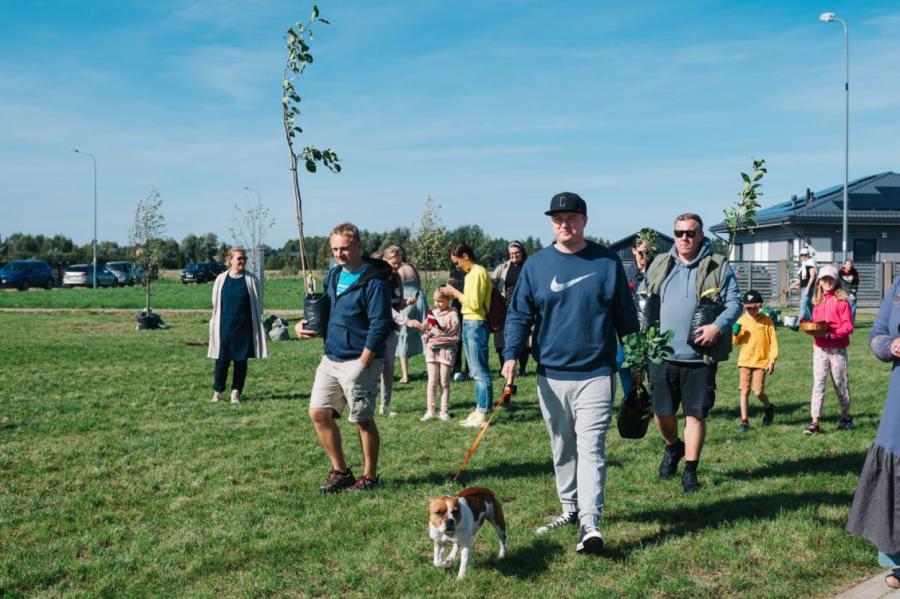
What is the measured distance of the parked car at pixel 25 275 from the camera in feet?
151

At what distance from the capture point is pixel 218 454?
7402 millimetres

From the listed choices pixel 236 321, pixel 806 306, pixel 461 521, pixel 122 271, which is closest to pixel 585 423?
pixel 461 521

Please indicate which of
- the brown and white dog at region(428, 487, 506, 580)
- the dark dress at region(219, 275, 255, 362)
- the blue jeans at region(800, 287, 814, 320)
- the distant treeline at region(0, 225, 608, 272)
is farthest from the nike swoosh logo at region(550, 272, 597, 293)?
the distant treeline at region(0, 225, 608, 272)

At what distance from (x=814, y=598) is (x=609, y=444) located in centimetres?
344

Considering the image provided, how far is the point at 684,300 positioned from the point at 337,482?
2948 millimetres

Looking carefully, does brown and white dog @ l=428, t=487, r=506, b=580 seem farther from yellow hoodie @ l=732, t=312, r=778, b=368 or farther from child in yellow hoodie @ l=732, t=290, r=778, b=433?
yellow hoodie @ l=732, t=312, r=778, b=368

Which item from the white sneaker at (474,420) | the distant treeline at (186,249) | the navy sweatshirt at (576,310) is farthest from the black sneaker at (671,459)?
the distant treeline at (186,249)

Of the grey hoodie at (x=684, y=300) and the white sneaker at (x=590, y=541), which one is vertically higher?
the grey hoodie at (x=684, y=300)

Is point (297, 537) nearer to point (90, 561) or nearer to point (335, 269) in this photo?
point (90, 561)

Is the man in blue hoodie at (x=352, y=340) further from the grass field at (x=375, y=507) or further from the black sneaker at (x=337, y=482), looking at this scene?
the grass field at (x=375, y=507)

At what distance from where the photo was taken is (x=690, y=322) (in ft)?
19.5

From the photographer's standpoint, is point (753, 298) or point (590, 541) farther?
point (753, 298)

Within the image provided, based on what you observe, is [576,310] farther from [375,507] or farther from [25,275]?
[25,275]

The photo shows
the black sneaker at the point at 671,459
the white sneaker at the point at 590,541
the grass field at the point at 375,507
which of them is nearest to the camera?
the grass field at the point at 375,507
